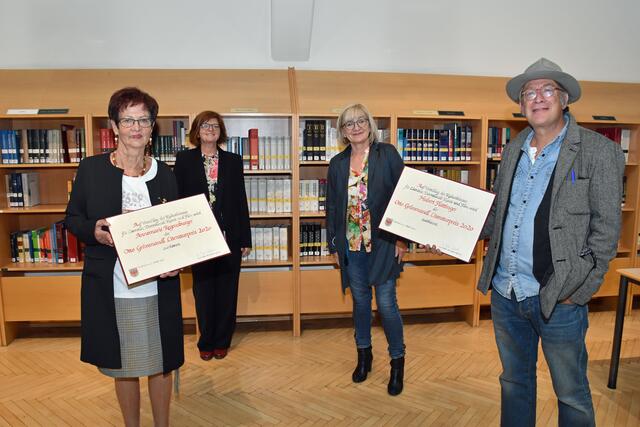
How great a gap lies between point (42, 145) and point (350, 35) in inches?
115

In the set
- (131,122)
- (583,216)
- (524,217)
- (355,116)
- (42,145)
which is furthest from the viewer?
(42,145)

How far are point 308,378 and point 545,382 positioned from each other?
1.59m

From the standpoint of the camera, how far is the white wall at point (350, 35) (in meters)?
4.25

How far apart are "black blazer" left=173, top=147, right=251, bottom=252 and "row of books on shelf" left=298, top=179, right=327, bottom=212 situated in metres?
0.63

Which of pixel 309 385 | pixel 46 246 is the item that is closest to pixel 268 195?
pixel 309 385

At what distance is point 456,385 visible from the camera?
3100 mm

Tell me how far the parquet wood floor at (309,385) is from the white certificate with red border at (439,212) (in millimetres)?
1146

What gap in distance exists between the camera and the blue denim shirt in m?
1.81

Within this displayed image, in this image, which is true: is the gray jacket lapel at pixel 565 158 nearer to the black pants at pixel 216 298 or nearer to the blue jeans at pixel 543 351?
the blue jeans at pixel 543 351

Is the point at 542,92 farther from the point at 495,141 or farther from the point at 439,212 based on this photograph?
the point at 495,141

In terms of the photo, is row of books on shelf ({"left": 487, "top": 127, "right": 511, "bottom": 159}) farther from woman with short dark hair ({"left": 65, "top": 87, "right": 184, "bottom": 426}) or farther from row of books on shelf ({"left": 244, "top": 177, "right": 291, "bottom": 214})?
woman with short dark hair ({"left": 65, "top": 87, "right": 184, "bottom": 426})

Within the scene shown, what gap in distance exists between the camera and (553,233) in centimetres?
172

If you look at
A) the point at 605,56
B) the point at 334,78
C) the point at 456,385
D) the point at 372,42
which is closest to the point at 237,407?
the point at 456,385

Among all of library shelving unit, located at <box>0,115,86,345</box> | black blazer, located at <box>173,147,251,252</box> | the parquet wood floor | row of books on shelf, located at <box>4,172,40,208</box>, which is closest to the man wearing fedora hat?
the parquet wood floor
